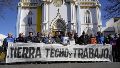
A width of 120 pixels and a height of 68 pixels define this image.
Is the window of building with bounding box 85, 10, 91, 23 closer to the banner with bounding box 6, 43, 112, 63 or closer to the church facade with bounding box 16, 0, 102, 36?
the church facade with bounding box 16, 0, 102, 36

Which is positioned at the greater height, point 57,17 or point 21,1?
point 21,1

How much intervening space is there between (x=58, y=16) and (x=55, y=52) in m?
38.1

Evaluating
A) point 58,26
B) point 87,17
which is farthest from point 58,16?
A: point 87,17

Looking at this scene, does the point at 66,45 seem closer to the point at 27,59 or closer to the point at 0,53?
the point at 27,59

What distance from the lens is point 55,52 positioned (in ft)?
49.5

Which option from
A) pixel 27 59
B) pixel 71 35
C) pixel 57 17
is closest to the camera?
pixel 27 59

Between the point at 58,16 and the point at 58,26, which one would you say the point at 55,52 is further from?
the point at 58,26

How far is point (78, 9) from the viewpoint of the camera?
54562mm

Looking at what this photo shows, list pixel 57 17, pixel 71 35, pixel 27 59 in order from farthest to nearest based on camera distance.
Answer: pixel 57 17
pixel 71 35
pixel 27 59

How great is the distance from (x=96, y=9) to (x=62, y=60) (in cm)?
4118

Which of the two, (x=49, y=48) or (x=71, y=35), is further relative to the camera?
(x=71, y=35)

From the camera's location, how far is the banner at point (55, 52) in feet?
48.3

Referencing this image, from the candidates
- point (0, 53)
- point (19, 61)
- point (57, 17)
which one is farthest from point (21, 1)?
point (19, 61)

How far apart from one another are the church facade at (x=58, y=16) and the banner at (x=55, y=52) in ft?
118
